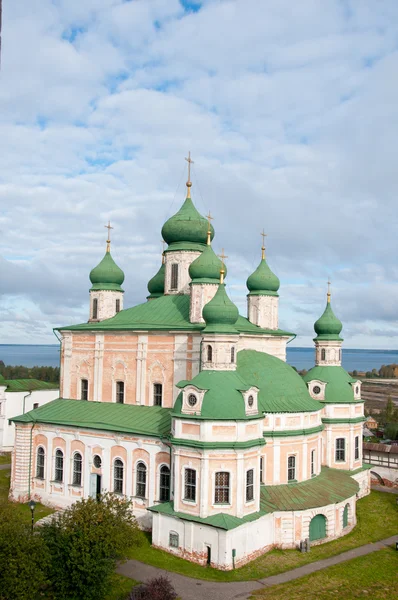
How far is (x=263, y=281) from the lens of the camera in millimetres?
34125

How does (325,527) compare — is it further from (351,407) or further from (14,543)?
(14,543)

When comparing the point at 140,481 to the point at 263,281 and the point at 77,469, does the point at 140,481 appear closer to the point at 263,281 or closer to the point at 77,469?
the point at 77,469

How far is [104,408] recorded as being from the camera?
29812mm

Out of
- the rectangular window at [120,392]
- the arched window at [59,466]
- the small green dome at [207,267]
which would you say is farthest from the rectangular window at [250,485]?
the arched window at [59,466]

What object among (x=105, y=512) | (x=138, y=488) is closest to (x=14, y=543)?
(x=105, y=512)

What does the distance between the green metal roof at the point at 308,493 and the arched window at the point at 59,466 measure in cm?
1023

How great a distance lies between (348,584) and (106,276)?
21590mm

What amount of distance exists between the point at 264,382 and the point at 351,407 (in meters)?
7.56

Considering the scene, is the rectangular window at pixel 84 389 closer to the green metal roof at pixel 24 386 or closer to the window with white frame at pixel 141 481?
the window with white frame at pixel 141 481

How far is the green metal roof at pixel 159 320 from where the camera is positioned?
96.0 feet

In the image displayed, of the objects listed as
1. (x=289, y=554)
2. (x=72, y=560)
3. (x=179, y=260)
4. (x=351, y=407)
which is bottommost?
(x=289, y=554)

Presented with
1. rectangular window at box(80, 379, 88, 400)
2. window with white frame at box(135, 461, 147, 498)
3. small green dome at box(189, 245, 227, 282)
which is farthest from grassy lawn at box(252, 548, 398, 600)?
rectangular window at box(80, 379, 88, 400)

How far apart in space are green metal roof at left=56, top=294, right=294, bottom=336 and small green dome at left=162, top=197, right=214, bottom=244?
11.5ft

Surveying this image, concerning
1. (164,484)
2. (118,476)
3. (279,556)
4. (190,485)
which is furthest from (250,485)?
(118,476)
